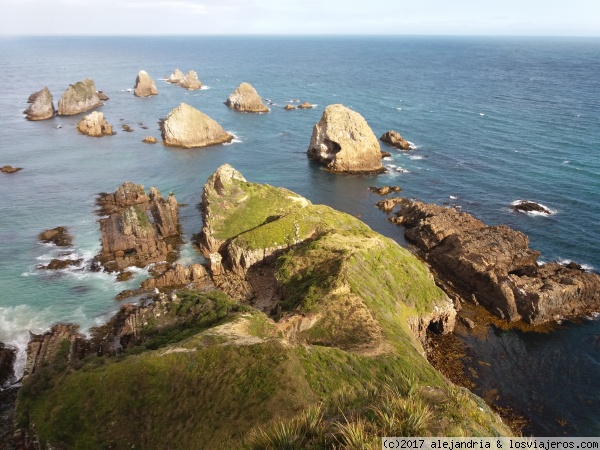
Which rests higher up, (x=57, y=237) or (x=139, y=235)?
(x=139, y=235)

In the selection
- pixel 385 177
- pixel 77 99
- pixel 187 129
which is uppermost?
pixel 77 99

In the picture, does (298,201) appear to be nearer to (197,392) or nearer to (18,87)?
(197,392)

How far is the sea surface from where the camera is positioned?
42562 mm

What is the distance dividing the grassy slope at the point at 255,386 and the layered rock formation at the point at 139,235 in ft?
76.7

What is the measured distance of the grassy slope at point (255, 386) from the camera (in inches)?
600

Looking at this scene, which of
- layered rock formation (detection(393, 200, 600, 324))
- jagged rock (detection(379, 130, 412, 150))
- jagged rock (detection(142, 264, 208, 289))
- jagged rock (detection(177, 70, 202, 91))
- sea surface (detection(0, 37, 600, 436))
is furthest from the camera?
jagged rock (detection(177, 70, 202, 91))

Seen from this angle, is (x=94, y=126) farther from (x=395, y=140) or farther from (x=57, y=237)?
(x=395, y=140)

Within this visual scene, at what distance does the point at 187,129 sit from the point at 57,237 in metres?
51.4

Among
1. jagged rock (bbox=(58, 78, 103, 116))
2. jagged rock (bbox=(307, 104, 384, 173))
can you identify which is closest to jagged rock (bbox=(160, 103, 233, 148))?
jagged rock (bbox=(307, 104, 384, 173))

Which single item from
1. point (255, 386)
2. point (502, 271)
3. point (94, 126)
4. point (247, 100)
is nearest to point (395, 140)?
point (502, 271)

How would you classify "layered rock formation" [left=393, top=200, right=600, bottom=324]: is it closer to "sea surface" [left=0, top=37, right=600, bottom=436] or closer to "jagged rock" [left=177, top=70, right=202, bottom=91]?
"sea surface" [left=0, top=37, right=600, bottom=436]

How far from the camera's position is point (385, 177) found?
283 ft

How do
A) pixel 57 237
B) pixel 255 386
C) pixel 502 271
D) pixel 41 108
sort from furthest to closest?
pixel 41 108
pixel 57 237
pixel 502 271
pixel 255 386

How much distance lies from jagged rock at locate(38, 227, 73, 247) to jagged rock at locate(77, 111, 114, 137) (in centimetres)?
5680
